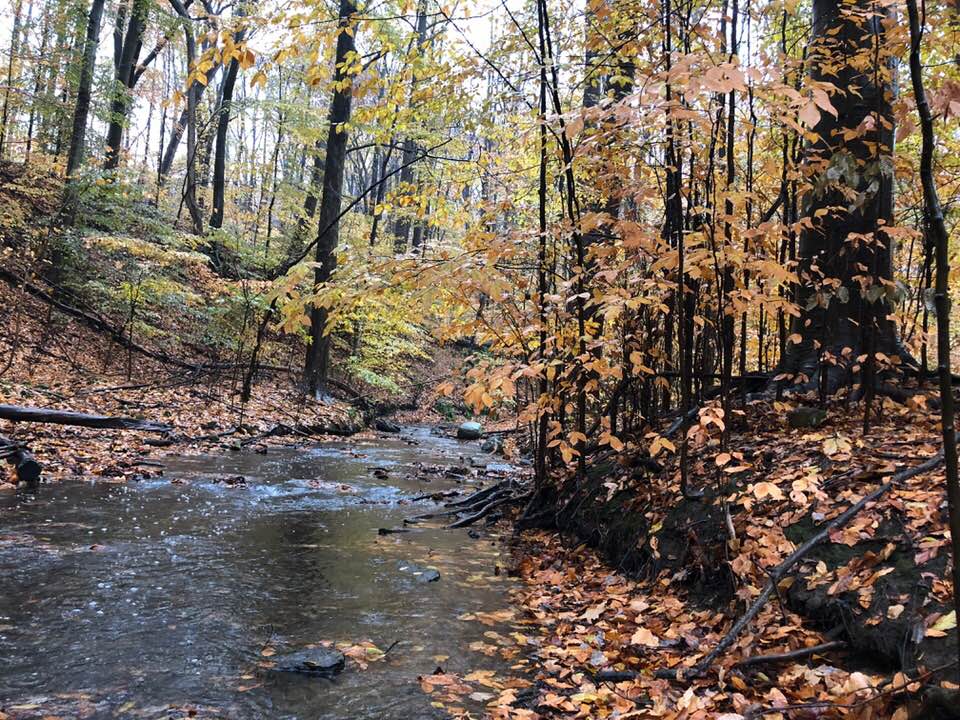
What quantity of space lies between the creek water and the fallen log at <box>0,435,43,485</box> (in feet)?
1.01

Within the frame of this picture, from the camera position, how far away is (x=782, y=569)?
317 cm

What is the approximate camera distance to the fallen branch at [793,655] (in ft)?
9.31

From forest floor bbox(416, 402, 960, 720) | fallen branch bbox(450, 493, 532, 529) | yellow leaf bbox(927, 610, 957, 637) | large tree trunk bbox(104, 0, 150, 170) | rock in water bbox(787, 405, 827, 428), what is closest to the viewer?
yellow leaf bbox(927, 610, 957, 637)

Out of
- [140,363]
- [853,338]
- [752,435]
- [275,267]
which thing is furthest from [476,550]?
[275,267]

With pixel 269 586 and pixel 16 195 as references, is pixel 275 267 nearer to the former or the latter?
pixel 16 195

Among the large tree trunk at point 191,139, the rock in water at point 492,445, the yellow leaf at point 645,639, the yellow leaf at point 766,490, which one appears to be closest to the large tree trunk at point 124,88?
the large tree trunk at point 191,139

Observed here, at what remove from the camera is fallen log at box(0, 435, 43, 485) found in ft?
23.3

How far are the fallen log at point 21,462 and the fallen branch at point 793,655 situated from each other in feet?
25.1

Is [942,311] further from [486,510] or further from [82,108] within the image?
[82,108]

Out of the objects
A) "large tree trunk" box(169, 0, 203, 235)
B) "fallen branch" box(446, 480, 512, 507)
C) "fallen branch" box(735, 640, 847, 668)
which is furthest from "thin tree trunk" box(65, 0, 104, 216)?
"fallen branch" box(735, 640, 847, 668)

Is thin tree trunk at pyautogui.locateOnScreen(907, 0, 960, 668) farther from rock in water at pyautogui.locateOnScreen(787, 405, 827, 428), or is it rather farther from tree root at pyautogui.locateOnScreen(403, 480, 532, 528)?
tree root at pyautogui.locateOnScreen(403, 480, 532, 528)

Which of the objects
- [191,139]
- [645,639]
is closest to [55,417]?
[645,639]

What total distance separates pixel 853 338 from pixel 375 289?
425 cm

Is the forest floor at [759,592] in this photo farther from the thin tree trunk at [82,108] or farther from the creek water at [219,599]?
the thin tree trunk at [82,108]
